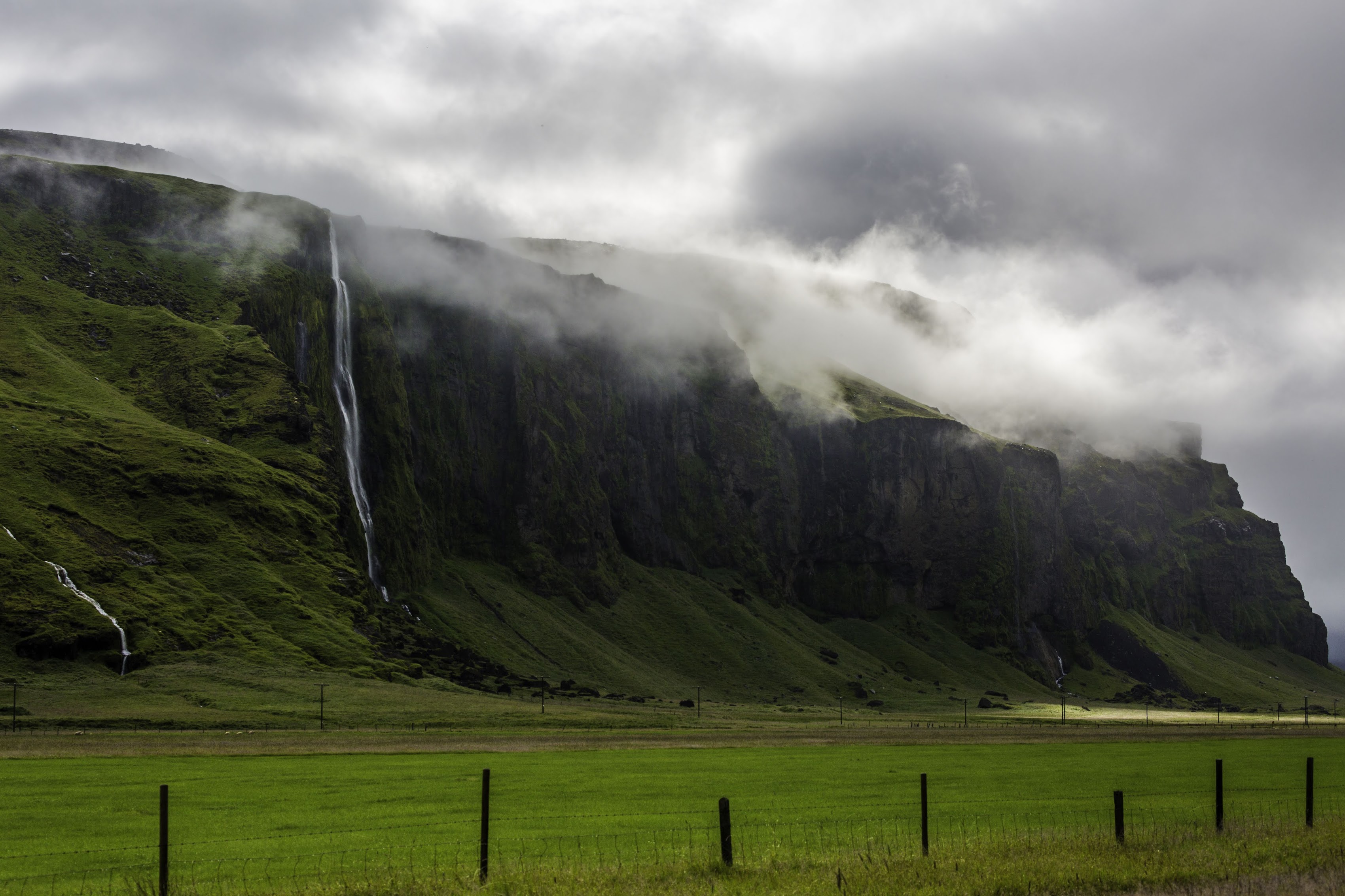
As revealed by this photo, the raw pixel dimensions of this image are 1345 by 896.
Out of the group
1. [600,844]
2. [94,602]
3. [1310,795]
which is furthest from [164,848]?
[94,602]

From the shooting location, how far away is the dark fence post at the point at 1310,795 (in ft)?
108

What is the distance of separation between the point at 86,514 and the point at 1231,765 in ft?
433

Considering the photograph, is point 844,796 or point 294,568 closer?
point 844,796

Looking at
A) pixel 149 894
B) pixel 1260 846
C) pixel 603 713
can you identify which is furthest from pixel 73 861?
pixel 603 713

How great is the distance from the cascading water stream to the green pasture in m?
56.8

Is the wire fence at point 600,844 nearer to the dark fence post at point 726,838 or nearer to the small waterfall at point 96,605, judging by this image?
the dark fence post at point 726,838

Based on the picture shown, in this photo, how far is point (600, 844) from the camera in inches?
1428

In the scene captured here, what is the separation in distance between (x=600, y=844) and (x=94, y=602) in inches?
4311

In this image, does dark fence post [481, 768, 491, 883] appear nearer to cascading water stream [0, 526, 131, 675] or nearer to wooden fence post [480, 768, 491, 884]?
wooden fence post [480, 768, 491, 884]

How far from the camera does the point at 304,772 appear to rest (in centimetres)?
6156

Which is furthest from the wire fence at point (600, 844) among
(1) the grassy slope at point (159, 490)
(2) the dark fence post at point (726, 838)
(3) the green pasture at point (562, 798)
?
(1) the grassy slope at point (159, 490)

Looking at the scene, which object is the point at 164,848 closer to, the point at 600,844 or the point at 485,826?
the point at 485,826

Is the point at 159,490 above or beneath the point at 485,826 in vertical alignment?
above

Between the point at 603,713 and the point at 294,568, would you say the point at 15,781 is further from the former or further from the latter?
the point at 294,568
